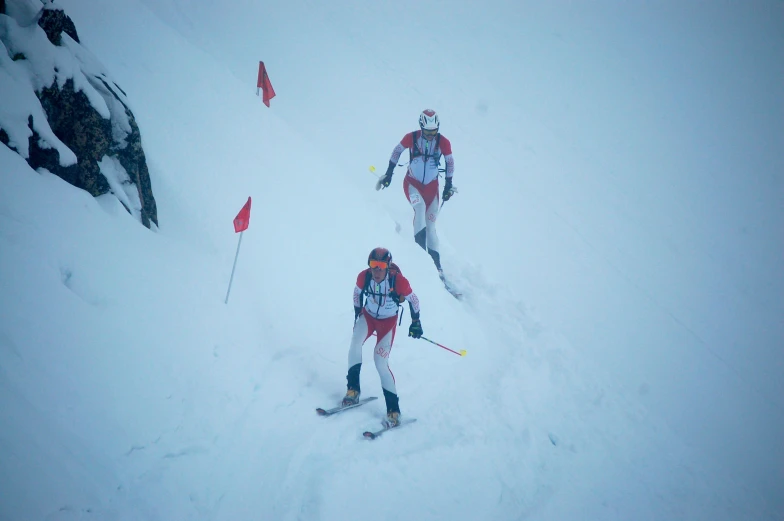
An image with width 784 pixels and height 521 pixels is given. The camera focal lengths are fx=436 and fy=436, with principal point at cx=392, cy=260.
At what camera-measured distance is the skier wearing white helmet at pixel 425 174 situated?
9367mm

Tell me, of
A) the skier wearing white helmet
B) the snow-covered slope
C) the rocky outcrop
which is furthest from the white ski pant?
the rocky outcrop

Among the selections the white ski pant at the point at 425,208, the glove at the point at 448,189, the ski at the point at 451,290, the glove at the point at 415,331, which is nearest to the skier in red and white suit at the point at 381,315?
the glove at the point at 415,331

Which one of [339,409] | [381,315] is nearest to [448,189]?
[381,315]

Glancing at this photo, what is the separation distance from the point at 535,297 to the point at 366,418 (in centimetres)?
741

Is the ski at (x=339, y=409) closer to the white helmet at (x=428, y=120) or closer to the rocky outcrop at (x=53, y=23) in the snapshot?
the white helmet at (x=428, y=120)

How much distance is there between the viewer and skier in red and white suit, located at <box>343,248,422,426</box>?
5902mm

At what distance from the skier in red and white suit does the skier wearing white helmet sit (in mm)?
4158

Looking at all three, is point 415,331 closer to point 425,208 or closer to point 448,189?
point 448,189

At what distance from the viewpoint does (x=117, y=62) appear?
9359 mm

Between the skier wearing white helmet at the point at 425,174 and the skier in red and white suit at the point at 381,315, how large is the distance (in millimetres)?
4158

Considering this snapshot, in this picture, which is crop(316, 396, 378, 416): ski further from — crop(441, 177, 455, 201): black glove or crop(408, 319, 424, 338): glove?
crop(441, 177, 455, 201): black glove

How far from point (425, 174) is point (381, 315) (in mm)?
4664

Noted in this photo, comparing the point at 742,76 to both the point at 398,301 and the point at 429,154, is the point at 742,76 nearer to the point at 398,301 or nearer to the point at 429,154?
the point at 429,154

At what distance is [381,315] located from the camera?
6184 mm
